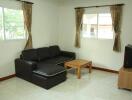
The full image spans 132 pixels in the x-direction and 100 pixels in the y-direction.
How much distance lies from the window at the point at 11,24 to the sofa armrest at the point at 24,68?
0.78m

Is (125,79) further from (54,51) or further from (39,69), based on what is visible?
(54,51)

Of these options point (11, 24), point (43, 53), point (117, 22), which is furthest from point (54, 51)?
point (117, 22)

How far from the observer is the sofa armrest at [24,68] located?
12.4 feet

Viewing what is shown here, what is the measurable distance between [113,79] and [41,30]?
301 centimetres

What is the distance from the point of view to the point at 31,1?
15.1 feet

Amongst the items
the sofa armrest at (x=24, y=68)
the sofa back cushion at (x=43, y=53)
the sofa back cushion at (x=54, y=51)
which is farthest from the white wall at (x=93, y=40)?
the sofa armrest at (x=24, y=68)

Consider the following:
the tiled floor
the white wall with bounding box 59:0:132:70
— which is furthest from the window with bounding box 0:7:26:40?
the white wall with bounding box 59:0:132:70

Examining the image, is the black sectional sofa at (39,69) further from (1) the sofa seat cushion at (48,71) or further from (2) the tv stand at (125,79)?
(2) the tv stand at (125,79)

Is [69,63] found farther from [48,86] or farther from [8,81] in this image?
[8,81]

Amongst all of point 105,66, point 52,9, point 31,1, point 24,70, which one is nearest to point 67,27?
point 52,9

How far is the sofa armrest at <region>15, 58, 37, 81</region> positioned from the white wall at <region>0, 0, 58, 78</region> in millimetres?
217

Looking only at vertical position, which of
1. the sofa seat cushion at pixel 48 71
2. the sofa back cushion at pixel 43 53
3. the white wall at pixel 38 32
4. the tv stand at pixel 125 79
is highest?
the white wall at pixel 38 32

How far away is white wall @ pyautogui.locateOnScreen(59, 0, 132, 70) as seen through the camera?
4477mm

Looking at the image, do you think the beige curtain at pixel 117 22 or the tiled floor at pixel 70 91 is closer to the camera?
the tiled floor at pixel 70 91
